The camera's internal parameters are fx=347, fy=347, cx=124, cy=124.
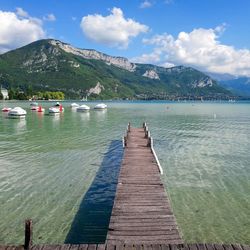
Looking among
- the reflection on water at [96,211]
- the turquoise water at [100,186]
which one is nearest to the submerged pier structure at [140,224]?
the reflection on water at [96,211]

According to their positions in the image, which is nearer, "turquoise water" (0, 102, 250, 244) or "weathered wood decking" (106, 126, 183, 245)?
"weathered wood decking" (106, 126, 183, 245)

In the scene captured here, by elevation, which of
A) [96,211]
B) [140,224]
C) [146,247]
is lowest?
[96,211]

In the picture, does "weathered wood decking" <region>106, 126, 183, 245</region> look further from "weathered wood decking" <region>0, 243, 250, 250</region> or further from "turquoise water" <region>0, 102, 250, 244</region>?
"turquoise water" <region>0, 102, 250, 244</region>

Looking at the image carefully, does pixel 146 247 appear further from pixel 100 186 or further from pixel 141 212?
pixel 100 186

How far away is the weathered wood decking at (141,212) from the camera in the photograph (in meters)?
12.5

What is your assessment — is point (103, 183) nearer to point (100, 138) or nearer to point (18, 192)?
point (18, 192)

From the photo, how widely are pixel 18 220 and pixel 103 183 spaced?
27.4ft

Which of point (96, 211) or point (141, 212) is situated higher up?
point (141, 212)

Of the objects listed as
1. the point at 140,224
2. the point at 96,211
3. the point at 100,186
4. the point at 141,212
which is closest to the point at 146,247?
the point at 140,224

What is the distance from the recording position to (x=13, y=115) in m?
96.3

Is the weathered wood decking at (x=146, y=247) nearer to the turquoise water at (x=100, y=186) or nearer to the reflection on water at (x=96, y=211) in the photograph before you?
the reflection on water at (x=96, y=211)

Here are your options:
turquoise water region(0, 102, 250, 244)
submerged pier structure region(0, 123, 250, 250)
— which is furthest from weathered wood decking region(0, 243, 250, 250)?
turquoise water region(0, 102, 250, 244)

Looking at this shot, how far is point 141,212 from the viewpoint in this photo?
1496cm

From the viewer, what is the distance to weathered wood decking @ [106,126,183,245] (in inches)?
492
